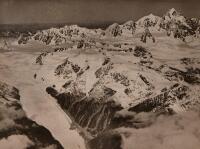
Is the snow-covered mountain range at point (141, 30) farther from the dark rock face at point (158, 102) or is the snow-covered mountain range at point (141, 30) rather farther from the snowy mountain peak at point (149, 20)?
the dark rock face at point (158, 102)

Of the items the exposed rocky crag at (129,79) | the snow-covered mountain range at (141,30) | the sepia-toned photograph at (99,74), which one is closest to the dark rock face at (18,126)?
the sepia-toned photograph at (99,74)

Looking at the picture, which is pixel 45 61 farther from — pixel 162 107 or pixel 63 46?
pixel 162 107

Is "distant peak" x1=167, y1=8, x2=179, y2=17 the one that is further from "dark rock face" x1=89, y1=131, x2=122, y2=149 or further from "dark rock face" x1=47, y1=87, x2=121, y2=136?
"dark rock face" x1=89, y1=131, x2=122, y2=149

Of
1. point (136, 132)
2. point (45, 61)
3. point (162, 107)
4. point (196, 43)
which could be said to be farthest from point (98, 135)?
point (196, 43)

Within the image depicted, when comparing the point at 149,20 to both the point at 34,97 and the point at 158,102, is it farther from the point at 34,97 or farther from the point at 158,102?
the point at 34,97

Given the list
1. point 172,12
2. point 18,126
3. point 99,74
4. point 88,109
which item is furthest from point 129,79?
point 18,126

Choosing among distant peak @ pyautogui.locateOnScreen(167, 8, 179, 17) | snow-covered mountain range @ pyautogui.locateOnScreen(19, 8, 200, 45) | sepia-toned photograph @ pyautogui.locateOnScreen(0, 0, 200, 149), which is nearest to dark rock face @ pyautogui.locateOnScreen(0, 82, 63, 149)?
sepia-toned photograph @ pyautogui.locateOnScreen(0, 0, 200, 149)

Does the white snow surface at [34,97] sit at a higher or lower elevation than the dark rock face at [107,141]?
higher
